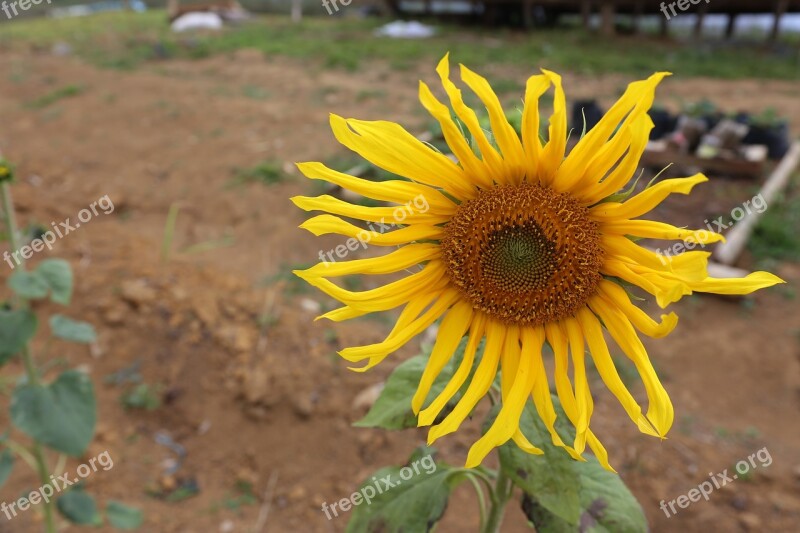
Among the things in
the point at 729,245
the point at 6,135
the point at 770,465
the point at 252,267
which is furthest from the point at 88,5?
the point at 770,465

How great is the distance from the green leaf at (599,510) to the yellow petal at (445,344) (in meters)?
0.36

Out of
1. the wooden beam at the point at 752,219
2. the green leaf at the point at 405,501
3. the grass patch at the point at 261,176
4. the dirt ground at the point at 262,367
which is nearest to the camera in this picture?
the green leaf at the point at 405,501

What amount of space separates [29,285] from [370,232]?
1471mm

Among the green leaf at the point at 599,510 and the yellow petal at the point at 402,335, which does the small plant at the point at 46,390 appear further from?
the green leaf at the point at 599,510

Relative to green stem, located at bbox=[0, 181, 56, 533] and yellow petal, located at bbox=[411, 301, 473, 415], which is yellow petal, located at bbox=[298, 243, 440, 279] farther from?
green stem, located at bbox=[0, 181, 56, 533]

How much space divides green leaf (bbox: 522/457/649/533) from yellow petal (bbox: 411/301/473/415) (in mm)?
364

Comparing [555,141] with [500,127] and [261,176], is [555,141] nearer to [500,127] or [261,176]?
[500,127]

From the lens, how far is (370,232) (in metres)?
1.19

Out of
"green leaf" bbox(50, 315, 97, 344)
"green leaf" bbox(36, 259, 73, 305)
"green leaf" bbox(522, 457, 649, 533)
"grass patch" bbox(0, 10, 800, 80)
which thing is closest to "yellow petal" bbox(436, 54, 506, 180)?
"green leaf" bbox(522, 457, 649, 533)

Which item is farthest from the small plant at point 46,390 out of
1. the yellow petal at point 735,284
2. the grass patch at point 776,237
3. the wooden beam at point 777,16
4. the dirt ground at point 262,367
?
the wooden beam at point 777,16

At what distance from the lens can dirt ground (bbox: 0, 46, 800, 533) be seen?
9.50 feet

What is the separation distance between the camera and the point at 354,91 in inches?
343

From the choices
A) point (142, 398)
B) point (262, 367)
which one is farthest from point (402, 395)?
point (142, 398)

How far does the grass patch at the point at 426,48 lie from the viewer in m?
10.8
